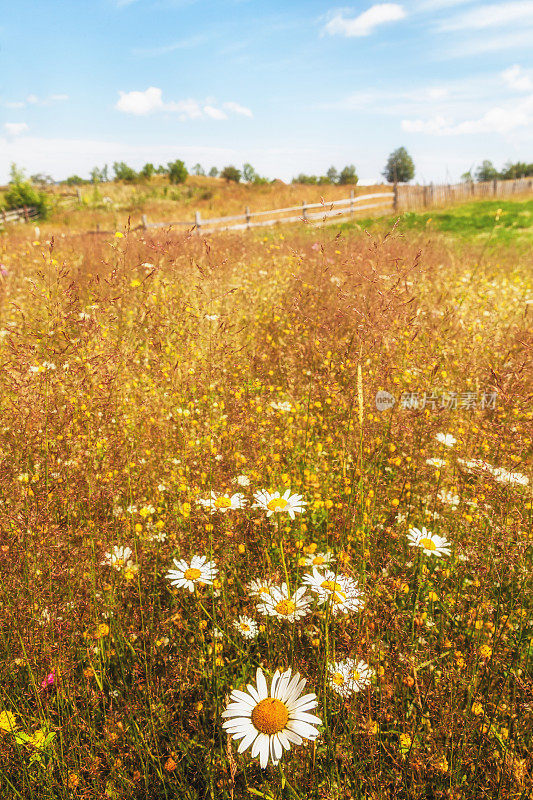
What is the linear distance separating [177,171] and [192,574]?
140ft

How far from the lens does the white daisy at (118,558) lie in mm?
1916

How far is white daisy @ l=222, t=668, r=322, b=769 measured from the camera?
980 millimetres

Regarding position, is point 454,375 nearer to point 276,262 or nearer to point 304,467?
point 304,467

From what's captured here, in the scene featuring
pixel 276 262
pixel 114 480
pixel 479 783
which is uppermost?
pixel 276 262

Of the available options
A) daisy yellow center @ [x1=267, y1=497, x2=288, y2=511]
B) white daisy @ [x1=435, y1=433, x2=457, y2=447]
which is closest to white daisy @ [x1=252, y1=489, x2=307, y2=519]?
daisy yellow center @ [x1=267, y1=497, x2=288, y2=511]

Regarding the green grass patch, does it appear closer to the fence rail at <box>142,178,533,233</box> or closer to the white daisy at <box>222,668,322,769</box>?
the fence rail at <box>142,178,533,233</box>

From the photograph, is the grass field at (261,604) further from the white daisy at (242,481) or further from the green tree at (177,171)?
the green tree at (177,171)

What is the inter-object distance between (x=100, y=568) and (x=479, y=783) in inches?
59.6

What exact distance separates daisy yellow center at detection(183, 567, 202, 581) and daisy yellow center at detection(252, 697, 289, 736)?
66cm

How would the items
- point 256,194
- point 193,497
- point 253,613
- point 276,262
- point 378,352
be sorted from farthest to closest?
point 256,194 < point 276,262 < point 378,352 < point 193,497 < point 253,613

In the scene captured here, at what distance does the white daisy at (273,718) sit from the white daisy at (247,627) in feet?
1.91

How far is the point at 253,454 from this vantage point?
2340mm

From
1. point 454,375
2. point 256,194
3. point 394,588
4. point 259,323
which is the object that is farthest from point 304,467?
point 256,194

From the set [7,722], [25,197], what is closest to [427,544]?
[7,722]
